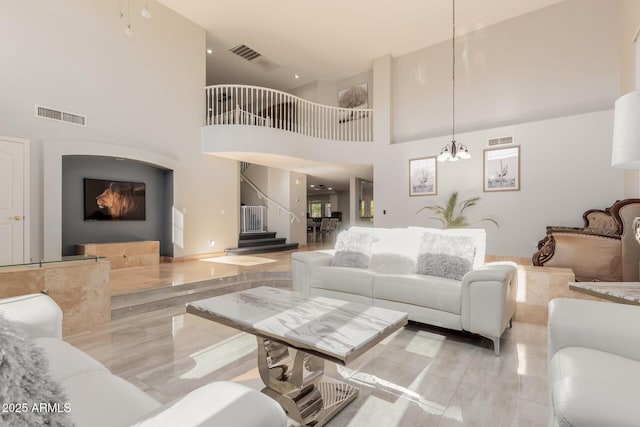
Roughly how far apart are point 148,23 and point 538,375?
7.82 metres

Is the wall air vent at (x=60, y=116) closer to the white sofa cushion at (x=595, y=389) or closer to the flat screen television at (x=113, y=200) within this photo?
the flat screen television at (x=113, y=200)

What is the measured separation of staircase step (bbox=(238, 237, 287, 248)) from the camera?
8084 mm

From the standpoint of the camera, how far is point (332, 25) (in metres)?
6.77

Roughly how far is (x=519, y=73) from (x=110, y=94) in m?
7.94

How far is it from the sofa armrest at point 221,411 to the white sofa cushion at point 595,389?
852mm

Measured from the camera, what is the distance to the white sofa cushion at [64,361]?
4.00 feet

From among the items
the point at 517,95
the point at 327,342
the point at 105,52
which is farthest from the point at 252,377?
the point at 517,95

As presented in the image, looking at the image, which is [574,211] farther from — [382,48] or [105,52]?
[105,52]

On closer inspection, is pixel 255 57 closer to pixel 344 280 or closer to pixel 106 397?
pixel 344 280

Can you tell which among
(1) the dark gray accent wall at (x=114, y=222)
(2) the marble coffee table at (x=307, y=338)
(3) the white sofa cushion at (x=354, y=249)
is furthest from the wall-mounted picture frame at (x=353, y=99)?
(2) the marble coffee table at (x=307, y=338)

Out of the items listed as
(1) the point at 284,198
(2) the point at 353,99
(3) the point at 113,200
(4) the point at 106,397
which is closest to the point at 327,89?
(2) the point at 353,99

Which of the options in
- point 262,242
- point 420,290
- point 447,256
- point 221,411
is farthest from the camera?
point 262,242

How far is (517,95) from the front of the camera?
625 cm

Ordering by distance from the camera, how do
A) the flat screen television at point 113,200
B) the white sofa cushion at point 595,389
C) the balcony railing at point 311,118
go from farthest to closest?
the balcony railing at point 311,118 < the flat screen television at point 113,200 < the white sofa cushion at point 595,389
